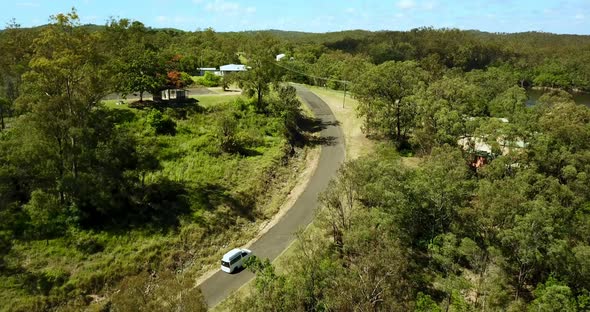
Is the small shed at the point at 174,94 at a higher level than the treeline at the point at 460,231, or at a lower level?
higher

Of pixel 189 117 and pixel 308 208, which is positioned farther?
pixel 189 117

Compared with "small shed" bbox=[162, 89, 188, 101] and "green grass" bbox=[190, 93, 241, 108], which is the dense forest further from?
"green grass" bbox=[190, 93, 241, 108]

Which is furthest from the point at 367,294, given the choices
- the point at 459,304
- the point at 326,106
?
the point at 326,106

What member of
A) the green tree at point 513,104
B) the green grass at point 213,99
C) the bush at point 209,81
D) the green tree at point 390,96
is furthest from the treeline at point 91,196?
the green tree at point 513,104

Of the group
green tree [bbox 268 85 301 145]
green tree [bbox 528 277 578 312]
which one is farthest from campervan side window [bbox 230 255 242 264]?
green tree [bbox 268 85 301 145]

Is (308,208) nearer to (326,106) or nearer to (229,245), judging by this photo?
(229,245)

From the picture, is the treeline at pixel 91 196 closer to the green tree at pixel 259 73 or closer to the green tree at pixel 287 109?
the green tree at pixel 287 109
